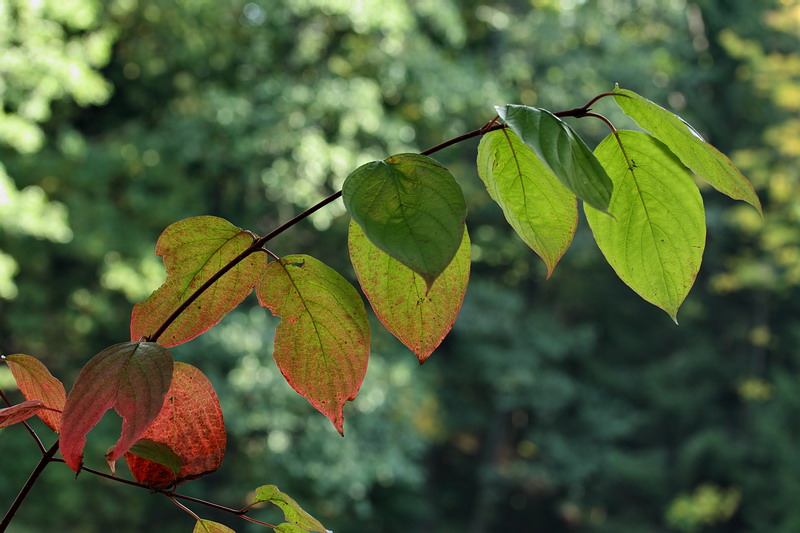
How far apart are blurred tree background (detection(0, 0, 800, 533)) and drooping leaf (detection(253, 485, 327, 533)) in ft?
11.3

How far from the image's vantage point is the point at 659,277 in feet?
0.83

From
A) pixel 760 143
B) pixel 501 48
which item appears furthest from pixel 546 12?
pixel 760 143

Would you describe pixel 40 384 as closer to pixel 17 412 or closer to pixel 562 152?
pixel 17 412

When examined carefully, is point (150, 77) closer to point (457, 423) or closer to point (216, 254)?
point (457, 423)

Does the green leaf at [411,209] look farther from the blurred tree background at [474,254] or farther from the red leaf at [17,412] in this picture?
the blurred tree background at [474,254]

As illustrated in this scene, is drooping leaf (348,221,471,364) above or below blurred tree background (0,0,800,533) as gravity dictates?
above

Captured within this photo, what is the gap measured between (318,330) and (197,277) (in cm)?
4

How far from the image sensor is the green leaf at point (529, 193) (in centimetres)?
25

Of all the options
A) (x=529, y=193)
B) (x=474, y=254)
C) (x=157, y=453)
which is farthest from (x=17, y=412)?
(x=474, y=254)

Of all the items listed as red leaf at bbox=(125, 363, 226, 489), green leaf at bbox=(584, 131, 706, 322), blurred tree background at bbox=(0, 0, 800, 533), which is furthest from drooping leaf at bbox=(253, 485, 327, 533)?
blurred tree background at bbox=(0, 0, 800, 533)

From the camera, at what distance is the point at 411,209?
20cm

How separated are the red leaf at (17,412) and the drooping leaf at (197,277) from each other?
36 millimetres

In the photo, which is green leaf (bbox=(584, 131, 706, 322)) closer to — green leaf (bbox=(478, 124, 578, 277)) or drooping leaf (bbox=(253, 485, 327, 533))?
green leaf (bbox=(478, 124, 578, 277))

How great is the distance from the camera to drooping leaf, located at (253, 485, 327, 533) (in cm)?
27
